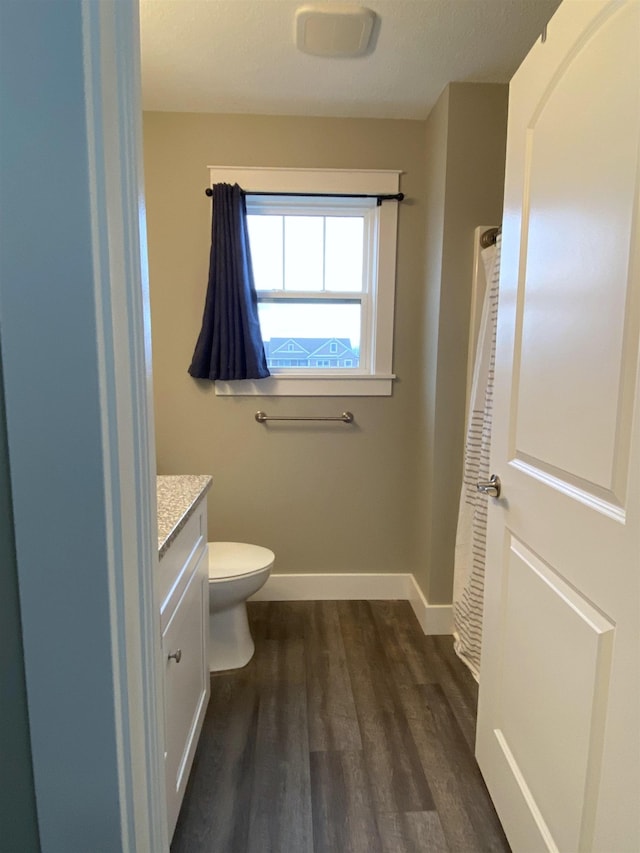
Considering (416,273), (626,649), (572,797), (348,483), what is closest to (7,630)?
(626,649)

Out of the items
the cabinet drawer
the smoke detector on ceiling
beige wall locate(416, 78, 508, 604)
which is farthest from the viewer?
beige wall locate(416, 78, 508, 604)

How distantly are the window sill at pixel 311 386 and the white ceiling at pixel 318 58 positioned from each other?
1.26 meters

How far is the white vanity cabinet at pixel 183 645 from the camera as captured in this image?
1.19 m

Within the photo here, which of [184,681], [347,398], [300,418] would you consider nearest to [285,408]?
[300,418]

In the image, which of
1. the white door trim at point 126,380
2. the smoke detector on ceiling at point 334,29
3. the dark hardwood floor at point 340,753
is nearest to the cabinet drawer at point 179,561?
the white door trim at point 126,380

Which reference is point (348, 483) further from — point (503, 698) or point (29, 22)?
point (29, 22)

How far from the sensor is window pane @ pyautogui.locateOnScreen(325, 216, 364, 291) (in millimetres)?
2523

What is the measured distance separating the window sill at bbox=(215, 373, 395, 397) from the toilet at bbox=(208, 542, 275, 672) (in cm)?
80

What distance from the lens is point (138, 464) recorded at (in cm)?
56

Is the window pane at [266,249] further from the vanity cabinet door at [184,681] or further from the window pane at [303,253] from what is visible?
the vanity cabinet door at [184,681]

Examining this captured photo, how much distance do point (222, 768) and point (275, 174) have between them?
2448 millimetres

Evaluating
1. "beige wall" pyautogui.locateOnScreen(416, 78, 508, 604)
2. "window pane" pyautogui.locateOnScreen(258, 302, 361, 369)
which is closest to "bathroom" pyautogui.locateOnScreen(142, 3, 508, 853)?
"beige wall" pyautogui.locateOnScreen(416, 78, 508, 604)

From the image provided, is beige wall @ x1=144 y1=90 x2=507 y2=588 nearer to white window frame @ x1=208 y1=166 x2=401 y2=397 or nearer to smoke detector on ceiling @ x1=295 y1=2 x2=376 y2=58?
white window frame @ x1=208 y1=166 x2=401 y2=397

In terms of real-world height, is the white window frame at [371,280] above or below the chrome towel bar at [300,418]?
above
